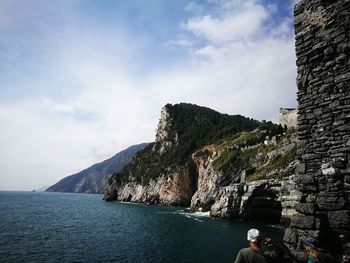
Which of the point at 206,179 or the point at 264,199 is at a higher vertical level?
the point at 206,179

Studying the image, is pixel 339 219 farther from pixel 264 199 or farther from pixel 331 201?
pixel 264 199

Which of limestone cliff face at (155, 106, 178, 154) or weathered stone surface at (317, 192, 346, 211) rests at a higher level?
limestone cliff face at (155, 106, 178, 154)

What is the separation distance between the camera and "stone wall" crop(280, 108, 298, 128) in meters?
91.9

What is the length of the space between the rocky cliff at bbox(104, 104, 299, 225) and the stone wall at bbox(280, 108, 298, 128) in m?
5.08

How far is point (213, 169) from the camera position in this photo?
9462 centimetres

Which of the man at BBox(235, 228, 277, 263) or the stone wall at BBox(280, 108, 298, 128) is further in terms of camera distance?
the stone wall at BBox(280, 108, 298, 128)

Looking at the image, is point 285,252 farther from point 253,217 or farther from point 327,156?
point 253,217

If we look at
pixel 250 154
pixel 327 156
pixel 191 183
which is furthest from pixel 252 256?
pixel 191 183

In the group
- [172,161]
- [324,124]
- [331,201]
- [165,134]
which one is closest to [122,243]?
[331,201]

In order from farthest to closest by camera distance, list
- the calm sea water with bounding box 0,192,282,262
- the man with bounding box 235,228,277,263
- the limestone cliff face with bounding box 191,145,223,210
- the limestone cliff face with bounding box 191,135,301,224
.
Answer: the limestone cliff face with bounding box 191,145,223,210
the limestone cliff face with bounding box 191,135,301,224
the calm sea water with bounding box 0,192,282,262
the man with bounding box 235,228,277,263

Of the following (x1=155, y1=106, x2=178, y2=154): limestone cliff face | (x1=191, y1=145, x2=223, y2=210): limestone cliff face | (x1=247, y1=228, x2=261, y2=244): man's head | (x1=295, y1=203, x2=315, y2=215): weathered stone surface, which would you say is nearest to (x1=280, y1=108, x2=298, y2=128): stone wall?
(x1=191, y1=145, x2=223, y2=210): limestone cliff face

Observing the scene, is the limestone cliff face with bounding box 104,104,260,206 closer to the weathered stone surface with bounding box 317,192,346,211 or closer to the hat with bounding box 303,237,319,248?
the weathered stone surface with bounding box 317,192,346,211

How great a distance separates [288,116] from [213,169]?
27.4 m

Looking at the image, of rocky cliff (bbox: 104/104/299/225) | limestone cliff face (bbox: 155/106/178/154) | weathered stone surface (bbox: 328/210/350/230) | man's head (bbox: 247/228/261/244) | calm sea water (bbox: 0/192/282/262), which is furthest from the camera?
limestone cliff face (bbox: 155/106/178/154)
